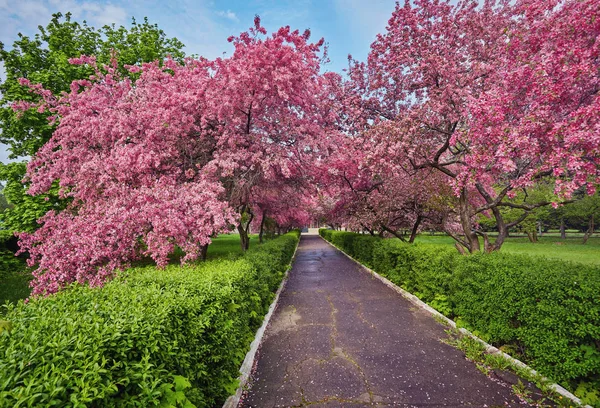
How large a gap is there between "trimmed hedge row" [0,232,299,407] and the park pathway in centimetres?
103

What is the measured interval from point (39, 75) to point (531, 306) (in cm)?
1997

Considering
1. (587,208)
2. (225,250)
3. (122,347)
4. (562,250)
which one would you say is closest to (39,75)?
(225,250)

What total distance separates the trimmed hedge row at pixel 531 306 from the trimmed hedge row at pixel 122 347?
4879 mm

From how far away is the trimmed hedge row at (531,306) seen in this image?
384 centimetres

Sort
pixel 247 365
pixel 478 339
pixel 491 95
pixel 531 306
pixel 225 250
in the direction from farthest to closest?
pixel 225 250, pixel 491 95, pixel 478 339, pixel 247 365, pixel 531 306

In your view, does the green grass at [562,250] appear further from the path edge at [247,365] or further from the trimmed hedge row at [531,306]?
the path edge at [247,365]

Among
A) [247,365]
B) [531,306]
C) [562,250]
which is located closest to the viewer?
[531,306]

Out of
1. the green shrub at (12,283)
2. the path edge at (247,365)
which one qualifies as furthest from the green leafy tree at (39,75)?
the path edge at (247,365)

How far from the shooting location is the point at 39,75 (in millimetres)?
12648

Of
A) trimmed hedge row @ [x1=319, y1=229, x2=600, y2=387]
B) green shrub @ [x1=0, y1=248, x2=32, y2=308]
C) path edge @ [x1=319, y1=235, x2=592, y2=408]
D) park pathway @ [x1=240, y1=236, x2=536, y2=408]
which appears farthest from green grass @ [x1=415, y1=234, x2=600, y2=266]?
green shrub @ [x1=0, y1=248, x2=32, y2=308]

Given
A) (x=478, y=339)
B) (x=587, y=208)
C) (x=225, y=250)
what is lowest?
(x=225, y=250)

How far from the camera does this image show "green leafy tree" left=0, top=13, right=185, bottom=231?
12.1m

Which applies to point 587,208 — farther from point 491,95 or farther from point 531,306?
point 531,306

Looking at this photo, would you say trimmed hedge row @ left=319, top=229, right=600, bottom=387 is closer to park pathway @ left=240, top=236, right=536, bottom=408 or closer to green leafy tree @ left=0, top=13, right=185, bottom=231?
park pathway @ left=240, top=236, right=536, bottom=408
